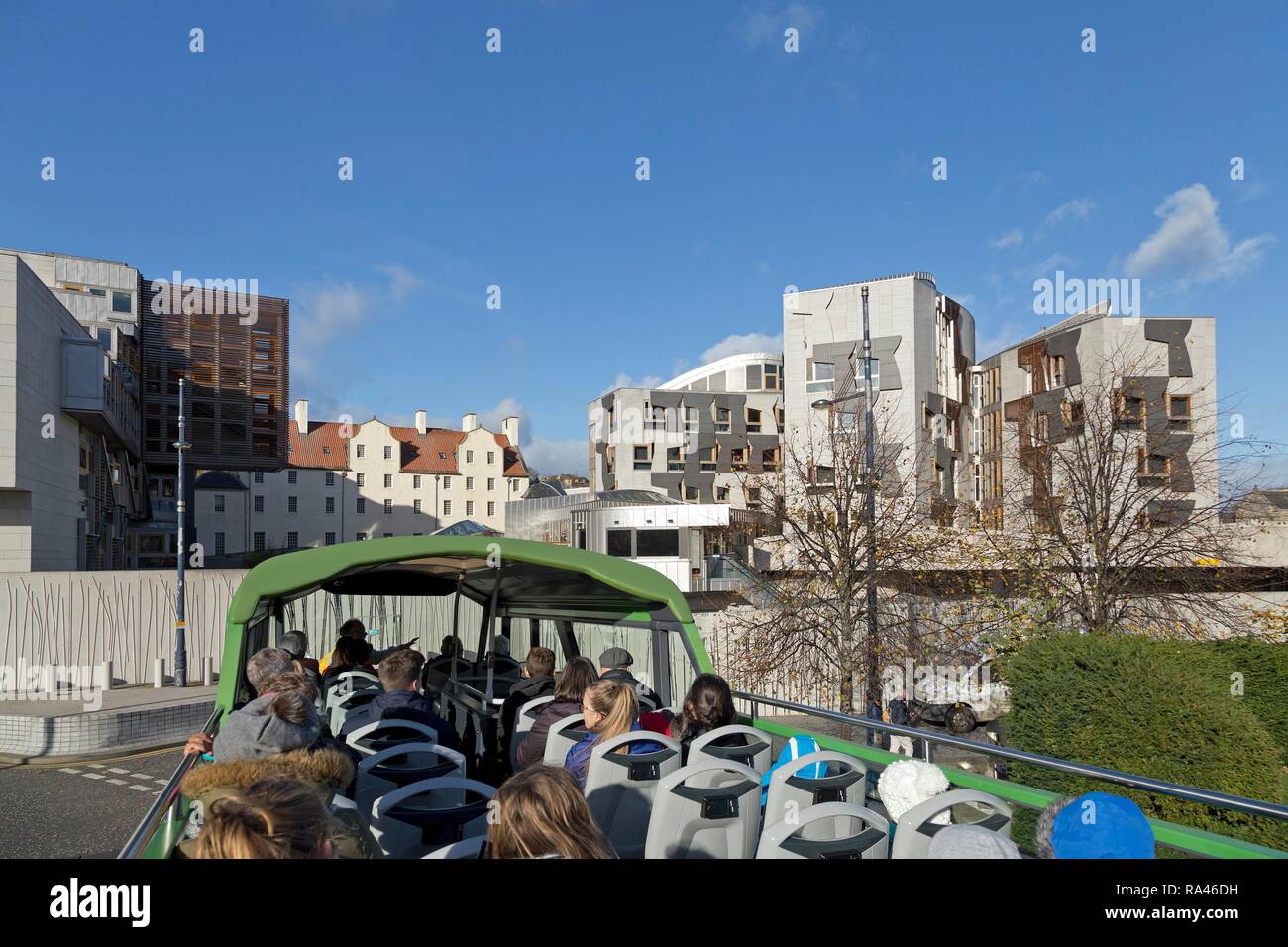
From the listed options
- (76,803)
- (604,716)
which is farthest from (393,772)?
(76,803)

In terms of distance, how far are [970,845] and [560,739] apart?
338 centimetres

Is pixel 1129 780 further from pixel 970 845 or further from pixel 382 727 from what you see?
pixel 382 727

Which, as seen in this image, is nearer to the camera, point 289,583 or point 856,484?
point 289,583

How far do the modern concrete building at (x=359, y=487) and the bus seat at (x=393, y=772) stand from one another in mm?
83544

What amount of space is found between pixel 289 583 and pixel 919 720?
14065mm

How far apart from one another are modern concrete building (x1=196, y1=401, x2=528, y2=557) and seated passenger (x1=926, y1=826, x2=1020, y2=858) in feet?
283

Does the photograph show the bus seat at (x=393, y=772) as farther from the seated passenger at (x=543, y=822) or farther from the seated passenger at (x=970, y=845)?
the seated passenger at (x=970, y=845)

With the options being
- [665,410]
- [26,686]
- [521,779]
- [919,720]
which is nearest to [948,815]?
[521,779]

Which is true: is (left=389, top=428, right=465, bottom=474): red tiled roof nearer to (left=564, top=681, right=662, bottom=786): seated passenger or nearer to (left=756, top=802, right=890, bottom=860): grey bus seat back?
(left=564, top=681, right=662, bottom=786): seated passenger

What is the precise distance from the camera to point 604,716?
494cm

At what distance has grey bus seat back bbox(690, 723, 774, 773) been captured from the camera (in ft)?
16.4

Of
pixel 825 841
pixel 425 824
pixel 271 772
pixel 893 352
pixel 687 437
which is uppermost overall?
pixel 893 352
